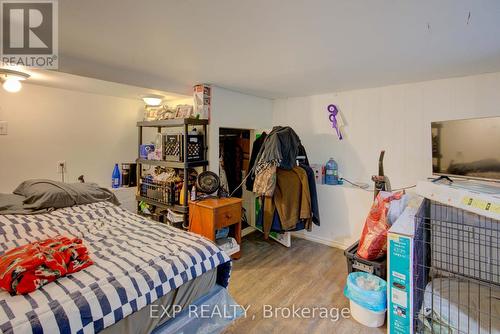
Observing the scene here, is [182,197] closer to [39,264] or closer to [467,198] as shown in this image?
[39,264]

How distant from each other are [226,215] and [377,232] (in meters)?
1.45

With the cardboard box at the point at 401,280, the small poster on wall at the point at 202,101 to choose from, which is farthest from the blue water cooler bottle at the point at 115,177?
the cardboard box at the point at 401,280

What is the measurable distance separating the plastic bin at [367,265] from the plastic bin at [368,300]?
0.23 feet

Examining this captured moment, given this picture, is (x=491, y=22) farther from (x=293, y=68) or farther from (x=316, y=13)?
(x=293, y=68)

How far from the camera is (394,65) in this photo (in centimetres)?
208

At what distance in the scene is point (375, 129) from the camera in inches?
116

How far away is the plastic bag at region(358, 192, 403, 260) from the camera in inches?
77.8

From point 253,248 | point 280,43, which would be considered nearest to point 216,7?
point 280,43

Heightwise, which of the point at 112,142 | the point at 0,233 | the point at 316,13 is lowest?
the point at 0,233

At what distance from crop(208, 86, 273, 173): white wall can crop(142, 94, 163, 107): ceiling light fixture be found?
0.89m

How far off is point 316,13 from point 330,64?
0.88 meters

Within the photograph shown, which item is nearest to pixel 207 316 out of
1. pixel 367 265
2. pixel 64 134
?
pixel 367 265

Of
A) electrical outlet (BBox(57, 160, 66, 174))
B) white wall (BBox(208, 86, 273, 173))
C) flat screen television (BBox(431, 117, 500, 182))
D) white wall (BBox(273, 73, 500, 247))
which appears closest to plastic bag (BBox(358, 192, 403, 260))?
flat screen television (BBox(431, 117, 500, 182))

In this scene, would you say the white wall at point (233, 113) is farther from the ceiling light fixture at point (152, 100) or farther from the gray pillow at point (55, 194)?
the gray pillow at point (55, 194)
